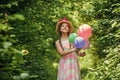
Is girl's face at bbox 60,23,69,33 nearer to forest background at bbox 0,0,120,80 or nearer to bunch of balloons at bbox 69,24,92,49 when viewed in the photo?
bunch of balloons at bbox 69,24,92,49

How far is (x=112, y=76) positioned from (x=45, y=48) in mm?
3077

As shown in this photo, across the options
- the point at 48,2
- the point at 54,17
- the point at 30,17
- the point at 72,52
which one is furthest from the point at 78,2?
the point at 72,52

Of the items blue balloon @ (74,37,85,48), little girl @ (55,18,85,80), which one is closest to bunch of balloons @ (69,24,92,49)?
blue balloon @ (74,37,85,48)

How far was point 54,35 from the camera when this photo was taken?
33.7 ft

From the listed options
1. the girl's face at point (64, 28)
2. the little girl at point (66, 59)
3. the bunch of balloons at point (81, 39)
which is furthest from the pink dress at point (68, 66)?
the bunch of balloons at point (81, 39)

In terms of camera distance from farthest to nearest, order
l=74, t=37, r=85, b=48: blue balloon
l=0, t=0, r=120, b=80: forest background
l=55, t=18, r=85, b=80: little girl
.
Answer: l=0, t=0, r=120, b=80: forest background
l=55, t=18, r=85, b=80: little girl
l=74, t=37, r=85, b=48: blue balloon

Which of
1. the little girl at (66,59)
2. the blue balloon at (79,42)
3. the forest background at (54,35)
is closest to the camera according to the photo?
the blue balloon at (79,42)

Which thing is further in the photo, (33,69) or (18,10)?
(18,10)

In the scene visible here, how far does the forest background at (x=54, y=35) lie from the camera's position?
600 cm

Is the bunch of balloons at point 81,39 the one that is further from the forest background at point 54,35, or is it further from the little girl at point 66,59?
the forest background at point 54,35

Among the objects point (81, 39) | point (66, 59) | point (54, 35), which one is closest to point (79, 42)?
point (81, 39)

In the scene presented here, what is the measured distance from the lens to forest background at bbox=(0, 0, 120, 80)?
6000 mm

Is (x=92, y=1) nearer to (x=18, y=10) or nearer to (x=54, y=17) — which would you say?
(x=54, y=17)

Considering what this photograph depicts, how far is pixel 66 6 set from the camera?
10.4 metres
